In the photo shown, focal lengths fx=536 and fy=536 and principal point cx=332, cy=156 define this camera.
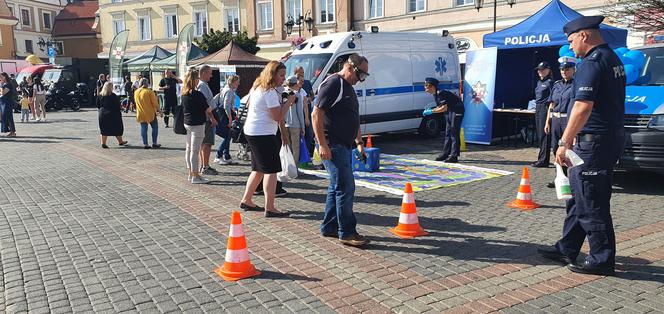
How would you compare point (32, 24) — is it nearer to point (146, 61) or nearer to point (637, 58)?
point (146, 61)

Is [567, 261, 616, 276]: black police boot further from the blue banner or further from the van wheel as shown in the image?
the van wheel

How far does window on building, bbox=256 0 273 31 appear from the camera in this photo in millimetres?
35062

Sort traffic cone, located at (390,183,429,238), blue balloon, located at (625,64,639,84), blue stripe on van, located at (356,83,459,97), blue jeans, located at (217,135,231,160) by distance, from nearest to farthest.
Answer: traffic cone, located at (390,183,429,238) < blue balloon, located at (625,64,639,84) < blue jeans, located at (217,135,231,160) < blue stripe on van, located at (356,83,459,97)

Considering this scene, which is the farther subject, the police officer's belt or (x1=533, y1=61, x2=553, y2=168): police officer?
(x1=533, y1=61, x2=553, y2=168): police officer

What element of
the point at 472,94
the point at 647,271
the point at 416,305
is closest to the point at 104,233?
the point at 416,305

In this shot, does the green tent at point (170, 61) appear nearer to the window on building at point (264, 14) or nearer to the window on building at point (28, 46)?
the window on building at point (264, 14)

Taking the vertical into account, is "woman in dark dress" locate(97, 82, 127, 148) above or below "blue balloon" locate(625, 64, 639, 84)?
below

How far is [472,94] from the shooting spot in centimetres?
1255

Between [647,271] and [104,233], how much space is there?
17.5ft

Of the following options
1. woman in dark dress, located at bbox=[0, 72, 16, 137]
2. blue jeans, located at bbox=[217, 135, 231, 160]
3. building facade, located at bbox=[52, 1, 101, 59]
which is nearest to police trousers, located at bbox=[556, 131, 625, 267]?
blue jeans, located at bbox=[217, 135, 231, 160]

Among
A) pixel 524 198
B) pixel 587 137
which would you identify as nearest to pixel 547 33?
pixel 524 198

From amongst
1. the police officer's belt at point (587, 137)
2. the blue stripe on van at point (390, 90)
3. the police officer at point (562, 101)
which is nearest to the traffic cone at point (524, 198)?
the police officer at point (562, 101)

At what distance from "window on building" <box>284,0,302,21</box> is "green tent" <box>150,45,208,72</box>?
33.8 feet

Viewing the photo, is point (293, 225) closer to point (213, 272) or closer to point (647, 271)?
point (213, 272)
